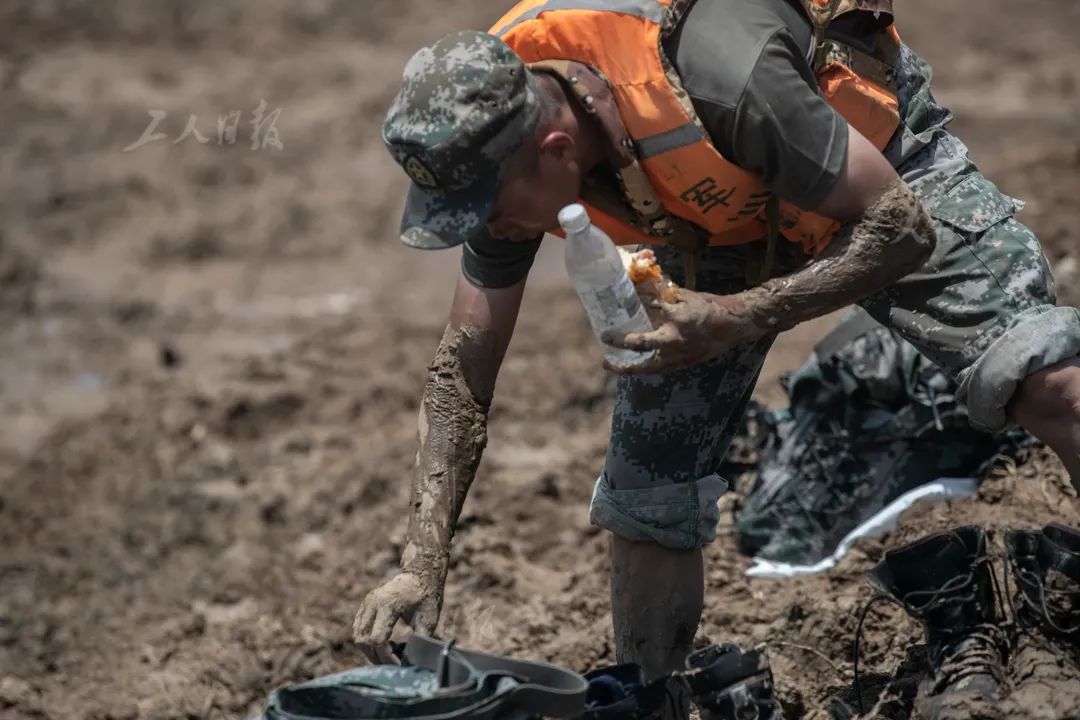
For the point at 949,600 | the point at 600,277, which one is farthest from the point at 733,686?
the point at 600,277

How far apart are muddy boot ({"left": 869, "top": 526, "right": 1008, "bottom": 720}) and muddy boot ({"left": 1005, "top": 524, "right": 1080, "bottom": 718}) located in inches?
2.6

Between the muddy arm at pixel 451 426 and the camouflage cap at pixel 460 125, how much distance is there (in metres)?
0.50

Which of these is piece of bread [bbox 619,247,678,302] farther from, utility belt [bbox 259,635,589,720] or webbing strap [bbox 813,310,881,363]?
webbing strap [bbox 813,310,881,363]

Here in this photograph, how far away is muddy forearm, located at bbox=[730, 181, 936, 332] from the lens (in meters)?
2.74

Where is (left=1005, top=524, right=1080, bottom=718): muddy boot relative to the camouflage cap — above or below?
below

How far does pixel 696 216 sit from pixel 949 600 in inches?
41.9

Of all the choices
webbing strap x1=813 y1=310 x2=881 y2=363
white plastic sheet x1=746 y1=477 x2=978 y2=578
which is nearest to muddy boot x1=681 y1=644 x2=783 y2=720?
white plastic sheet x1=746 y1=477 x2=978 y2=578

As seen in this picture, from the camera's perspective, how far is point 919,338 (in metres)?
3.01

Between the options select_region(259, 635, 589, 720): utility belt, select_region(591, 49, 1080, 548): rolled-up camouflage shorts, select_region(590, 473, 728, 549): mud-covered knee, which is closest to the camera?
select_region(259, 635, 589, 720): utility belt

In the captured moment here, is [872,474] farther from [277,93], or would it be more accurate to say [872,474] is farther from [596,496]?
[277,93]

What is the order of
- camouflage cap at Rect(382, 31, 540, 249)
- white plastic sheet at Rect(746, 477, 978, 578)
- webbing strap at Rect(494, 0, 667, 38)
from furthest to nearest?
white plastic sheet at Rect(746, 477, 978, 578) → webbing strap at Rect(494, 0, 667, 38) → camouflage cap at Rect(382, 31, 540, 249)

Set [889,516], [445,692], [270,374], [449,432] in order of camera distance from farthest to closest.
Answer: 1. [270,374]
2. [889,516]
3. [449,432]
4. [445,692]

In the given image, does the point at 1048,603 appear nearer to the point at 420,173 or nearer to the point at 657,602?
the point at 657,602

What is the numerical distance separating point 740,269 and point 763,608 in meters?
1.35
